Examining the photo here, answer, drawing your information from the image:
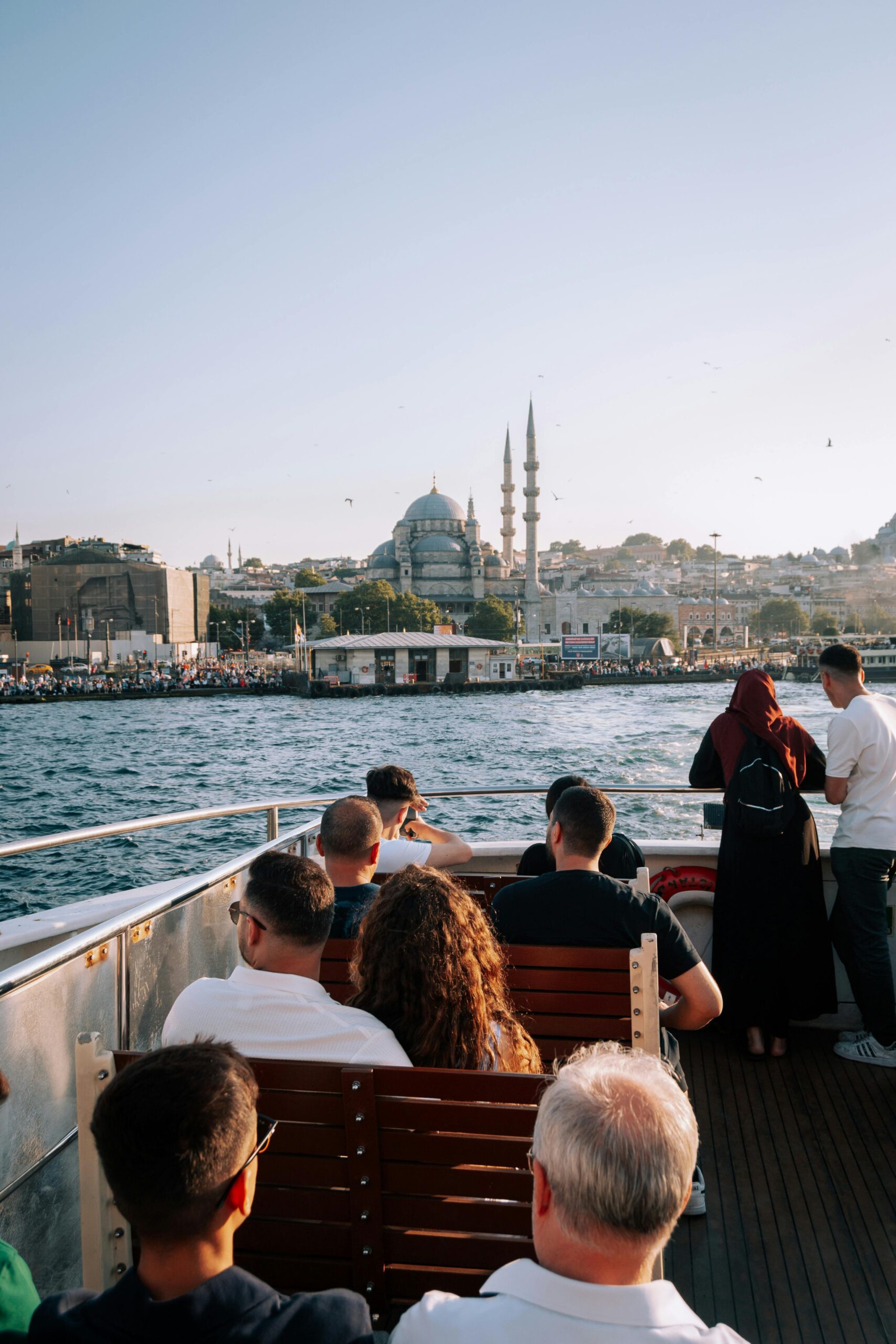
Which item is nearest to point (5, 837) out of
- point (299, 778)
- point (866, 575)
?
point (299, 778)

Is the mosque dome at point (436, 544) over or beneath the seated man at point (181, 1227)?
over

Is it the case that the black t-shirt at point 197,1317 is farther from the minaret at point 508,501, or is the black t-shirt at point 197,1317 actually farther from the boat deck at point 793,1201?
the minaret at point 508,501

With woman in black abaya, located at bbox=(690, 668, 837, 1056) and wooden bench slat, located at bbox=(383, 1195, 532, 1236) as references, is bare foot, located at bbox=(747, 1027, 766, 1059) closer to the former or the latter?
woman in black abaya, located at bbox=(690, 668, 837, 1056)

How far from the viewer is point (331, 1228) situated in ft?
3.96

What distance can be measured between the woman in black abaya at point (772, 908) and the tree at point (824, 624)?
Result: 4298 inches

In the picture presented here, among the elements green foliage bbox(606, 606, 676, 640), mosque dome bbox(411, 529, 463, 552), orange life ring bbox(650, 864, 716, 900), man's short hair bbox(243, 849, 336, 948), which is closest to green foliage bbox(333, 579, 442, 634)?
mosque dome bbox(411, 529, 463, 552)

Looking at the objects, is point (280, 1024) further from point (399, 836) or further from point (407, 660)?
point (407, 660)

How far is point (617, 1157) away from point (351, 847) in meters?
1.30

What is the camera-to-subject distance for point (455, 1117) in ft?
3.79

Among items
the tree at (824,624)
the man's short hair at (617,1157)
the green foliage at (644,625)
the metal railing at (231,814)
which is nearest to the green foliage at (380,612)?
the green foliage at (644,625)

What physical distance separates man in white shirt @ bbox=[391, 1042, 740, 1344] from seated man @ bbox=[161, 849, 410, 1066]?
47 cm

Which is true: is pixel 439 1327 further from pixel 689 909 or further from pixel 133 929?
pixel 689 909

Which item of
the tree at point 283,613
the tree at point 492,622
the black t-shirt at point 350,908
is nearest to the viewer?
the black t-shirt at point 350,908

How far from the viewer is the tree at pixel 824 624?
107 metres
